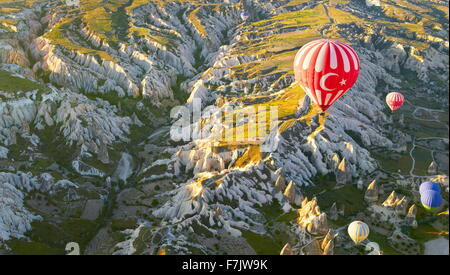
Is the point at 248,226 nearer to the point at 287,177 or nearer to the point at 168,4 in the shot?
the point at 287,177

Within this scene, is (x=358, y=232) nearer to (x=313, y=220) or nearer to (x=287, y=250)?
(x=313, y=220)

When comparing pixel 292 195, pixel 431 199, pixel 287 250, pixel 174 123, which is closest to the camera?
pixel 287 250

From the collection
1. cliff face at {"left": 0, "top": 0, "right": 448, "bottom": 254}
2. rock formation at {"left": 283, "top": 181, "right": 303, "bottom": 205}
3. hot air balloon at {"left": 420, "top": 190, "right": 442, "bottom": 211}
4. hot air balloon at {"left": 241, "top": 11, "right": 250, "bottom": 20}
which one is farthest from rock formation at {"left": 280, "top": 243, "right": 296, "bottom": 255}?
hot air balloon at {"left": 241, "top": 11, "right": 250, "bottom": 20}

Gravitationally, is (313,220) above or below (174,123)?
below

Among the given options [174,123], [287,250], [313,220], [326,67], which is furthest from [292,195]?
[174,123]

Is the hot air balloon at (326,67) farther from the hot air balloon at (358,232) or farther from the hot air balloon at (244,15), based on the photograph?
the hot air balloon at (244,15)

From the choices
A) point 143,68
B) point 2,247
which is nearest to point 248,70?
point 143,68

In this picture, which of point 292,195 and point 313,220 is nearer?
point 313,220
